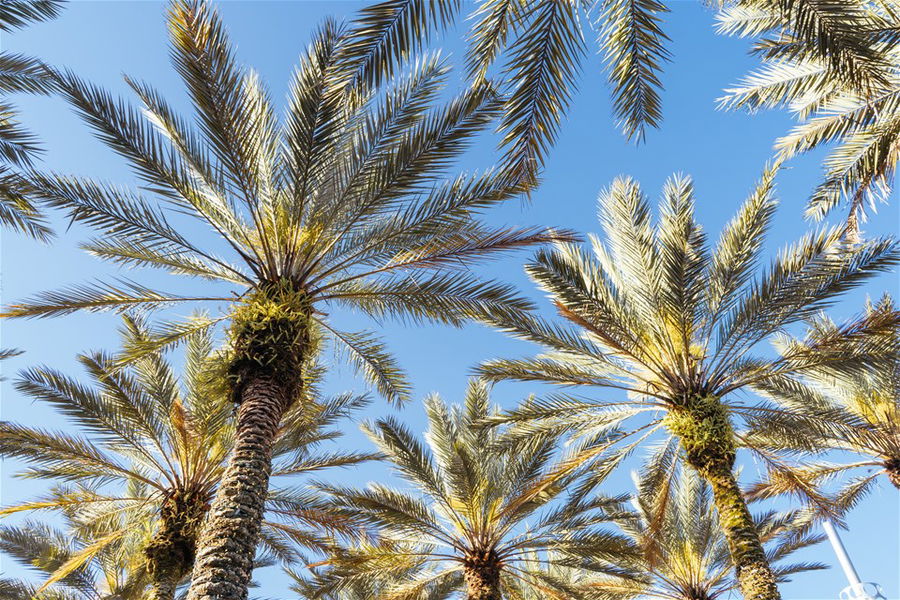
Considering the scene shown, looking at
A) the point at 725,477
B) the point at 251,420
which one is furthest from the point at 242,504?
the point at 725,477

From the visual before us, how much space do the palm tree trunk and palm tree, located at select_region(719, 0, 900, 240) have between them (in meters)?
3.26

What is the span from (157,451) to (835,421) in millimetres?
11361

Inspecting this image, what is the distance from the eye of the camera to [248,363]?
7.28 m

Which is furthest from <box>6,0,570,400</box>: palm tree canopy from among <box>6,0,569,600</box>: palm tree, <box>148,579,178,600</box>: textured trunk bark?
<box>148,579,178,600</box>: textured trunk bark

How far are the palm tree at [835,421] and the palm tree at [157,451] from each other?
747cm

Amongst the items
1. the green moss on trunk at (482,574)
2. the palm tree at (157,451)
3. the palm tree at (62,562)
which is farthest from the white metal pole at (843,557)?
the palm tree at (62,562)

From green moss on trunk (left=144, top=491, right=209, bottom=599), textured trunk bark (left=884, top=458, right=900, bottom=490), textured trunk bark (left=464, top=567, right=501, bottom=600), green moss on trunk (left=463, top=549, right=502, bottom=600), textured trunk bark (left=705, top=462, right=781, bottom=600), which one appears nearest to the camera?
textured trunk bark (left=705, top=462, right=781, bottom=600)

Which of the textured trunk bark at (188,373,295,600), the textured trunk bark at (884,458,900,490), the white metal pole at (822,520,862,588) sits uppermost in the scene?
the textured trunk bark at (884,458,900,490)

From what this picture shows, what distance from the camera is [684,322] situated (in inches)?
369

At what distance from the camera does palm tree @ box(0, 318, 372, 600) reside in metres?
9.56

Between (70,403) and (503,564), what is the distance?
26.7 feet

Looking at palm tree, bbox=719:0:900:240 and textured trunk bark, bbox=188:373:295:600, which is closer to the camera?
textured trunk bark, bbox=188:373:295:600

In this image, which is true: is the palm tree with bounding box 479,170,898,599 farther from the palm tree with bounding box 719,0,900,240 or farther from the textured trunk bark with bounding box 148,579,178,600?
the textured trunk bark with bounding box 148,579,178,600

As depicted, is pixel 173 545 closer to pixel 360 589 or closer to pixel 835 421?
pixel 360 589
